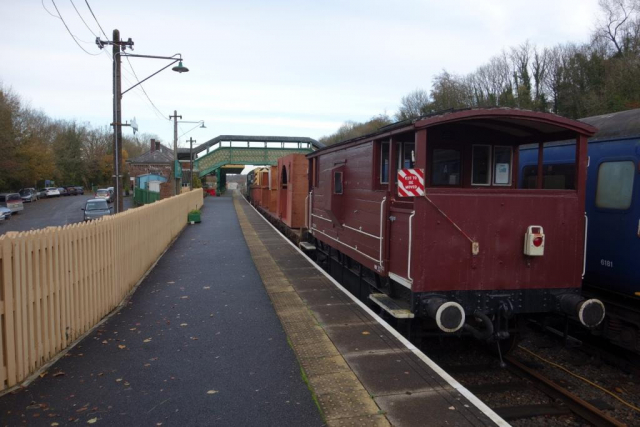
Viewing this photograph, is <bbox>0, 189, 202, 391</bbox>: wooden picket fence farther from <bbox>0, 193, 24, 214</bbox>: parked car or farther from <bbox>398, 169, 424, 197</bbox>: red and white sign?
<bbox>0, 193, 24, 214</bbox>: parked car

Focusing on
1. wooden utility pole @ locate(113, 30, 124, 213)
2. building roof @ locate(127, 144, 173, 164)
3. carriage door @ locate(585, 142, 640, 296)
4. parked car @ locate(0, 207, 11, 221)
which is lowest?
parked car @ locate(0, 207, 11, 221)

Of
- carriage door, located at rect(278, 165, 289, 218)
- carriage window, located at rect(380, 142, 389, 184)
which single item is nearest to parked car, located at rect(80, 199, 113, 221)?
A: carriage door, located at rect(278, 165, 289, 218)

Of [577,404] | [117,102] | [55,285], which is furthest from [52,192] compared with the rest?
[577,404]

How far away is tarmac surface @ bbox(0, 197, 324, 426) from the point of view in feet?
13.0

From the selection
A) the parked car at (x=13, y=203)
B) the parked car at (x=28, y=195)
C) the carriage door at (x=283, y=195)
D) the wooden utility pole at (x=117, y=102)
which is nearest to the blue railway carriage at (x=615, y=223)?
the carriage door at (x=283, y=195)

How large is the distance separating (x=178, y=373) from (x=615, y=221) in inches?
245

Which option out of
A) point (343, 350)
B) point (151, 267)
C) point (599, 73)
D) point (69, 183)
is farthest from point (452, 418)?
point (69, 183)

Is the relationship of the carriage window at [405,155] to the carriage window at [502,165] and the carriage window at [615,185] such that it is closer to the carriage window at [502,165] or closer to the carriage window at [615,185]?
the carriage window at [502,165]

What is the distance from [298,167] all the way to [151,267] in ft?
19.8

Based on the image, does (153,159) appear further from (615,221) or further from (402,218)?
(615,221)

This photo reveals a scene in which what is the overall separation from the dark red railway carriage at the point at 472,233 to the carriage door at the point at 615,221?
94 centimetres

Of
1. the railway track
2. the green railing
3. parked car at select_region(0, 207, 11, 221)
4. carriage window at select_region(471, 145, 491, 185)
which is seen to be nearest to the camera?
the railway track

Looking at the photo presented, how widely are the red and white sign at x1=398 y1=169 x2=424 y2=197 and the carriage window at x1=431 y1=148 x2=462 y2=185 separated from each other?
5.11 ft

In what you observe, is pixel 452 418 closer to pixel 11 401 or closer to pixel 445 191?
pixel 445 191
